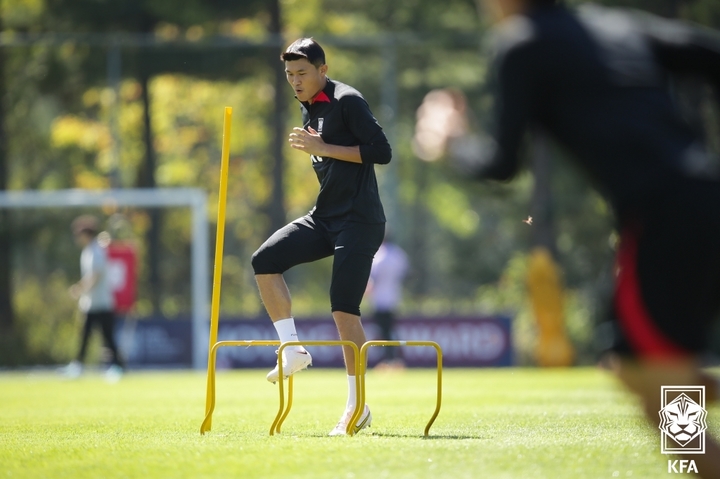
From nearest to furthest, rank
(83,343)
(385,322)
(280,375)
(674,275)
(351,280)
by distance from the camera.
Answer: (674,275) → (280,375) → (351,280) → (83,343) → (385,322)

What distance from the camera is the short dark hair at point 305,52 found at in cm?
675

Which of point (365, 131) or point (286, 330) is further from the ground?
point (365, 131)

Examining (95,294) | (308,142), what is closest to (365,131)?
(308,142)

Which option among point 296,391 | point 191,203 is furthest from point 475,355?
point 296,391

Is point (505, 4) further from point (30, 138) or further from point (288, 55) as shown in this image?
point (30, 138)

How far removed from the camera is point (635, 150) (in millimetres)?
3598

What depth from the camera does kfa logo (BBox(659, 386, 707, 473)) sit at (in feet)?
12.7

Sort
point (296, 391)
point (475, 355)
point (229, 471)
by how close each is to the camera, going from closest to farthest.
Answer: point (229, 471)
point (296, 391)
point (475, 355)

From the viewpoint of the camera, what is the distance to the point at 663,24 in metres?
3.84

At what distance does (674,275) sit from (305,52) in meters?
3.65

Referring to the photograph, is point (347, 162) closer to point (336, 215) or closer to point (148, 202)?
point (336, 215)

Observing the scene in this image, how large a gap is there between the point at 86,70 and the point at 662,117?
21171 mm

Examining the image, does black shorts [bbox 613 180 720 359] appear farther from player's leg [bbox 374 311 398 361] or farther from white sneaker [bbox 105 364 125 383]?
player's leg [bbox 374 311 398 361]

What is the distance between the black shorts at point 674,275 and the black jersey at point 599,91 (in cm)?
11
